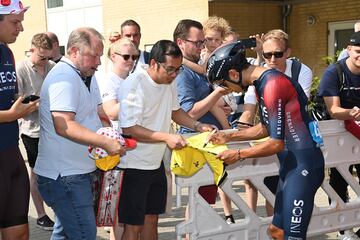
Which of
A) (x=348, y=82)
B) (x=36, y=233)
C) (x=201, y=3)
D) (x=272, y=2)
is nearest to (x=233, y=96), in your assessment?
(x=348, y=82)

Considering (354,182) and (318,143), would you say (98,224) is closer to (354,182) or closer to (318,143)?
(318,143)

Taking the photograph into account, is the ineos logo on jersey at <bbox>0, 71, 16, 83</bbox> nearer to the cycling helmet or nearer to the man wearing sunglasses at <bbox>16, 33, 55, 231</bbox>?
the cycling helmet

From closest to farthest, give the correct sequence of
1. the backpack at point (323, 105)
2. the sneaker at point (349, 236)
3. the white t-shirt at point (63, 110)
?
the white t-shirt at point (63, 110)
the backpack at point (323, 105)
the sneaker at point (349, 236)

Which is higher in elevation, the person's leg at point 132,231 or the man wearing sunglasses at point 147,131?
the man wearing sunglasses at point 147,131

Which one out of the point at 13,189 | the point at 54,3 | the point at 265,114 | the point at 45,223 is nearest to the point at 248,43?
the point at 265,114

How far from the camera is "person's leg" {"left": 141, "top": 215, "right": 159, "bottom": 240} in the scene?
14.0 feet

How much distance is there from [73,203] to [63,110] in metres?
0.65

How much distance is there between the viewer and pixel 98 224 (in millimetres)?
3875

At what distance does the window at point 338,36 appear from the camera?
40.5ft

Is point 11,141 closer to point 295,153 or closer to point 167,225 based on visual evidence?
point 295,153

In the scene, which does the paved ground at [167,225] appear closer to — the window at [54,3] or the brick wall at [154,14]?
the brick wall at [154,14]

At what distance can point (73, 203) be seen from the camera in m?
3.46

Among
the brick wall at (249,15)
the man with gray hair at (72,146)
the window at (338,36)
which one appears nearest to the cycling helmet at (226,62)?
the man with gray hair at (72,146)

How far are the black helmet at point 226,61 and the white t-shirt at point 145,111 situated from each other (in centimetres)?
50
